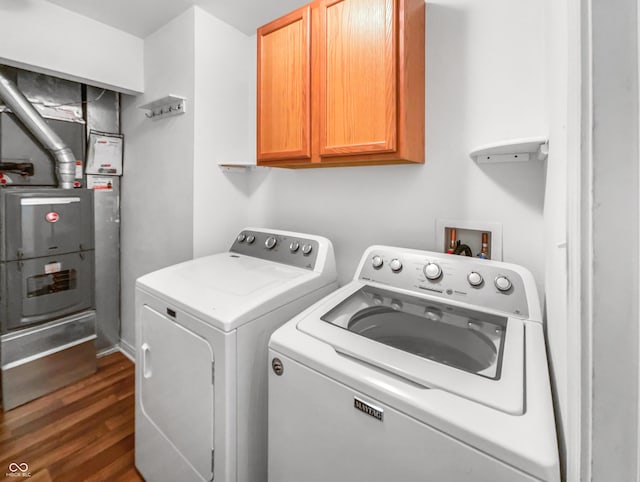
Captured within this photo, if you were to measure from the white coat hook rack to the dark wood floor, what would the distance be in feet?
6.74

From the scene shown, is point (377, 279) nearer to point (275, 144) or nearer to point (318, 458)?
point (318, 458)

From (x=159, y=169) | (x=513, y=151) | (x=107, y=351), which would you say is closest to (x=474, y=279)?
(x=513, y=151)

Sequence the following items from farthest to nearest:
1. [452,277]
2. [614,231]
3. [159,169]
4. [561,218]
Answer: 1. [159,169]
2. [452,277]
3. [561,218]
4. [614,231]

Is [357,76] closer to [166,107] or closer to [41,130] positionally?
[166,107]

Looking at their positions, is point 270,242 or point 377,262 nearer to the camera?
point 377,262

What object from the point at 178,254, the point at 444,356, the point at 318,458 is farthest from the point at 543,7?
the point at 178,254

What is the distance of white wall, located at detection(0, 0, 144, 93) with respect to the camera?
5.86 ft

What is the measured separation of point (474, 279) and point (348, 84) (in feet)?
3.36

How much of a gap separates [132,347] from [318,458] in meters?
2.38

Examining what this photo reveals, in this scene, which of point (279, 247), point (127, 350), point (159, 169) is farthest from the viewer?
point (127, 350)

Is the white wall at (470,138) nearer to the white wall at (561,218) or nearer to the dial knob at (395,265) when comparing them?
the dial knob at (395,265)

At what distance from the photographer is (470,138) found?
4.68ft

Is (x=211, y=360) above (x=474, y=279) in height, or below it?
below

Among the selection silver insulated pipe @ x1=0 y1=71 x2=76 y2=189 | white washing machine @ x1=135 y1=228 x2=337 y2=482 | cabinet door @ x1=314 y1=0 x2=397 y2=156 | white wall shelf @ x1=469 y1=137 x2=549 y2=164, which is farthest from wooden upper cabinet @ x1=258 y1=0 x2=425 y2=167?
silver insulated pipe @ x1=0 y1=71 x2=76 y2=189
